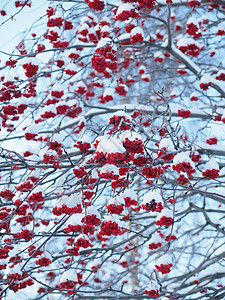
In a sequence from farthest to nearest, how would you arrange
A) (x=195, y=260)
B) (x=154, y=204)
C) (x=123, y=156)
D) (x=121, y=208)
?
(x=195, y=260)
(x=154, y=204)
(x=121, y=208)
(x=123, y=156)

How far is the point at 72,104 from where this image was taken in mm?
4340

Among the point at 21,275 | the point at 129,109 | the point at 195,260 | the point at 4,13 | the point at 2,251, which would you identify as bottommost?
the point at 21,275

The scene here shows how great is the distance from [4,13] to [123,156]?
339cm

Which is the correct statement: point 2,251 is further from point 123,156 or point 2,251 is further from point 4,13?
point 4,13

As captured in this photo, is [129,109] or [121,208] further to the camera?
[129,109]

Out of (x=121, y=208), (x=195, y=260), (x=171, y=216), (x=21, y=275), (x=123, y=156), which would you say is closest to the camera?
(x=123, y=156)

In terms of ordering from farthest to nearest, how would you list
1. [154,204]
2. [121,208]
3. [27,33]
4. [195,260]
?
1. [195,260]
2. [27,33]
3. [154,204]
4. [121,208]

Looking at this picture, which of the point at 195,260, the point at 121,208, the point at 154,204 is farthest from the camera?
the point at 195,260

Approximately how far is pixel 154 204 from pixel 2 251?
A: 169 cm

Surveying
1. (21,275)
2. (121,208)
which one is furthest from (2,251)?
(121,208)

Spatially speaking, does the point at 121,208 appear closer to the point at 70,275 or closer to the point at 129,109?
the point at 70,275

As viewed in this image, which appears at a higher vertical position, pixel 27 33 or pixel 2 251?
pixel 27 33

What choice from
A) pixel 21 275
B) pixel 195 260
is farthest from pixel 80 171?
pixel 195 260

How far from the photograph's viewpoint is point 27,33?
411 cm
